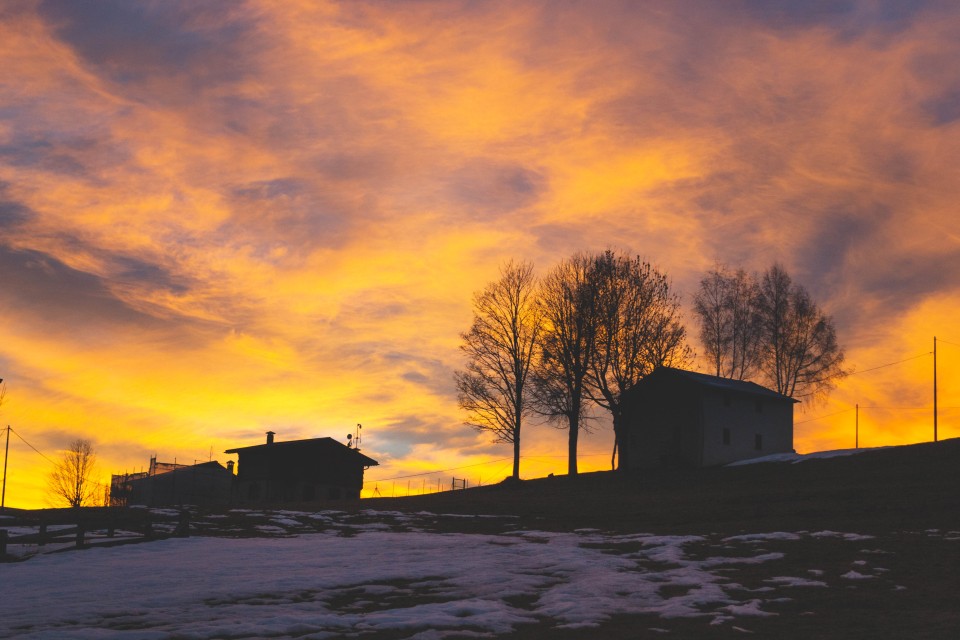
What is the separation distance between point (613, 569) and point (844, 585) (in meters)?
5.30

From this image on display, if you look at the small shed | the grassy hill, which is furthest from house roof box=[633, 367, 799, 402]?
the small shed

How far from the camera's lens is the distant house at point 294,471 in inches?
2859

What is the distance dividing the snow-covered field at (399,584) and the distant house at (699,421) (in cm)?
3557

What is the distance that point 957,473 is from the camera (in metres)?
37.2

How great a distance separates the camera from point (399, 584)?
60.4ft

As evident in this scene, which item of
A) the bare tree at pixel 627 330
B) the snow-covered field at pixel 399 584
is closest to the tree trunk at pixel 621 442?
the bare tree at pixel 627 330

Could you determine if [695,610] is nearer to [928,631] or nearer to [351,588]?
[928,631]

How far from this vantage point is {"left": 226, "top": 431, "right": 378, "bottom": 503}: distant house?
238ft

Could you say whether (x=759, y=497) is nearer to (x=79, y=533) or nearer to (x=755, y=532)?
(x=755, y=532)

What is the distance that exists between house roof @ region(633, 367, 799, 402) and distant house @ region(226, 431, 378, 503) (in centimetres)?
2696

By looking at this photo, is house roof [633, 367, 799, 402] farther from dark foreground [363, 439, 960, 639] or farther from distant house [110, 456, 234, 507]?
distant house [110, 456, 234, 507]

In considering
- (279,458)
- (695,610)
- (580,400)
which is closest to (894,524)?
(695,610)

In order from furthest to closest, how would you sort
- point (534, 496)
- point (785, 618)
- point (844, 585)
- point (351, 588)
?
point (534, 496) < point (351, 588) < point (844, 585) < point (785, 618)

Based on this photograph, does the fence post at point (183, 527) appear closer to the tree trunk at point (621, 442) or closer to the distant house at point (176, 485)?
the tree trunk at point (621, 442)
